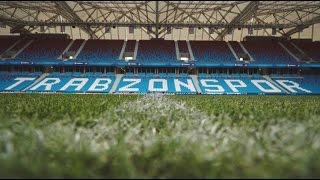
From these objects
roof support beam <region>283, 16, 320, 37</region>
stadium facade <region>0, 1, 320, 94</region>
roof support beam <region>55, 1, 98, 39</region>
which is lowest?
stadium facade <region>0, 1, 320, 94</region>

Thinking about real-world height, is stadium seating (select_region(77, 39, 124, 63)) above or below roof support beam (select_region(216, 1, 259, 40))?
below

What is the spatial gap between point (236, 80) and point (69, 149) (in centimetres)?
4307

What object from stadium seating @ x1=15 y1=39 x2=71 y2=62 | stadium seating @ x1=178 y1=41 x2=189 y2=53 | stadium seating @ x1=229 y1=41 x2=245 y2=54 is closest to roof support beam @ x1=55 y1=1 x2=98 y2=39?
stadium seating @ x1=15 y1=39 x2=71 y2=62

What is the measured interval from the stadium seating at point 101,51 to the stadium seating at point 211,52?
12453mm

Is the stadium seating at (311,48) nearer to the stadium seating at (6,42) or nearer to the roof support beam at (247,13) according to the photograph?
the roof support beam at (247,13)

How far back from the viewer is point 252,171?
3.01 m

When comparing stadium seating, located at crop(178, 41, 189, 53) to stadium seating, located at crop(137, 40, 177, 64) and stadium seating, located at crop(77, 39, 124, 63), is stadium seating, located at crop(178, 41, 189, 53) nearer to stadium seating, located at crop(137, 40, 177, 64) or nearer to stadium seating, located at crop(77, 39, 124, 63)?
stadium seating, located at crop(137, 40, 177, 64)

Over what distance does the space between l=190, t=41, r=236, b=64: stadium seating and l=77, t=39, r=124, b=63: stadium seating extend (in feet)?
40.9

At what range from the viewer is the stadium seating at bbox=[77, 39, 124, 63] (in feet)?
157

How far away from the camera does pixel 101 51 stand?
5003cm

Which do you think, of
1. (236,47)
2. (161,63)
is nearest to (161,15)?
(161,63)

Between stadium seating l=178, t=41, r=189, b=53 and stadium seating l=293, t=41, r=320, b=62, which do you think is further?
stadium seating l=178, t=41, r=189, b=53

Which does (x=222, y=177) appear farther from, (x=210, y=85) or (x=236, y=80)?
(x=236, y=80)

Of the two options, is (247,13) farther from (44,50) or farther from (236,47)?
(44,50)
